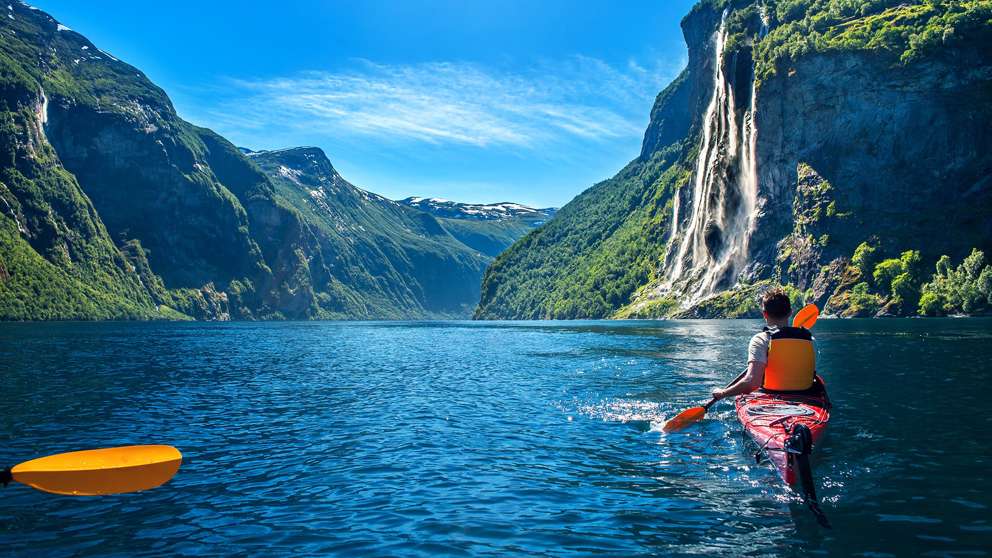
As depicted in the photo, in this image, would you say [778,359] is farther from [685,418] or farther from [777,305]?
[685,418]

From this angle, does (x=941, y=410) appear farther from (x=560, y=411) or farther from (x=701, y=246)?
(x=701, y=246)

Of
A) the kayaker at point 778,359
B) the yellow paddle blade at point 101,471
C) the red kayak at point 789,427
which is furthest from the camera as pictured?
the kayaker at point 778,359

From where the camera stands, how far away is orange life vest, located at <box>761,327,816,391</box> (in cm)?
1456

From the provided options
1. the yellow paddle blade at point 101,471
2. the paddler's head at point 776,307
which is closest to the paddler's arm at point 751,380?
the paddler's head at point 776,307

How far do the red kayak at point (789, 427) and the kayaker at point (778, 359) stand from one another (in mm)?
329

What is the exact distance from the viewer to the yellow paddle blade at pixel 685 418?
16875mm

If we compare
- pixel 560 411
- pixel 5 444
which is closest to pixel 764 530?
pixel 560 411

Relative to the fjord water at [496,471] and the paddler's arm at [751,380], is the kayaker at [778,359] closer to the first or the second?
the paddler's arm at [751,380]

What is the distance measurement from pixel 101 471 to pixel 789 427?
12.7 meters

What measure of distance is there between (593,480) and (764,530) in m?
4.10

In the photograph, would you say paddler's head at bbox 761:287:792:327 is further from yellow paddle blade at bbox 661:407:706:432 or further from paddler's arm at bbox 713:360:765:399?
yellow paddle blade at bbox 661:407:706:432

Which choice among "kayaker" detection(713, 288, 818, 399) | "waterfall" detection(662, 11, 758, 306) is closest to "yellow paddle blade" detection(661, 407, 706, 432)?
"kayaker" detection(713, 288, 818, 399)

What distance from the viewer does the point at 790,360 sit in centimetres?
1488

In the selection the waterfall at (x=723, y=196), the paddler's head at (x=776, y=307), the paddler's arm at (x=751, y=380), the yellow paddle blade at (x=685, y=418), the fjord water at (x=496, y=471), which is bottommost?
the fjord water at (x=496, y=471)
